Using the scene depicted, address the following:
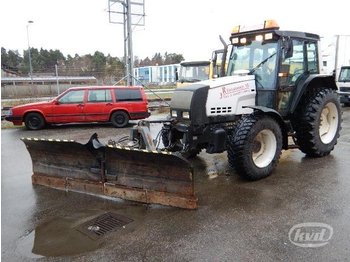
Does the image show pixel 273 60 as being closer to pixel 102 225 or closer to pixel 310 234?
pixel 310 234

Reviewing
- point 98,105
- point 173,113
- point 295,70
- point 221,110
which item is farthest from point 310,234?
point 98,105

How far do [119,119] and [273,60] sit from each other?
7741 mm

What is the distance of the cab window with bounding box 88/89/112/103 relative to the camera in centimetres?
1251

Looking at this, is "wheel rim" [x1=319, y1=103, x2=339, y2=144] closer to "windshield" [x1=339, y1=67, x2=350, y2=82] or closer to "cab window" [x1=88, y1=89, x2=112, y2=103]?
"cab window" [x1=88, y1=89, x2=112, y2=103]

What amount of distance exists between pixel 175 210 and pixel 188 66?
11.7m

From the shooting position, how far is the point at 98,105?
41.2 ft

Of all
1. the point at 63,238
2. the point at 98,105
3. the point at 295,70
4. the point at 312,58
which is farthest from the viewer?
the point at 98,105

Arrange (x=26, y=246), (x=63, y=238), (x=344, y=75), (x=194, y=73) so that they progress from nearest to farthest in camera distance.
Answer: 1. (x=26, y=246)
2. (x=63, y=238)
3. (x=194, y=73)
4. (x=344, y=75)

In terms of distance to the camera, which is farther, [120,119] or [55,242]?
[120,119]

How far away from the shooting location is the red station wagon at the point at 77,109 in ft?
40.6

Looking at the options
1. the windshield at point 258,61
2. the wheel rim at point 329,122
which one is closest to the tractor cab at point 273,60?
the windshield at point 258,61

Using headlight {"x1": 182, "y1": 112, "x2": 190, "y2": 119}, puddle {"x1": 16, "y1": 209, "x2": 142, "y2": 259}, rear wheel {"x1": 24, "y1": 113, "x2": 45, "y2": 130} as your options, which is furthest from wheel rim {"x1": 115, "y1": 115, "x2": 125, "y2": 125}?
puddle {"x1": 16, "y1": 209, "x2": 142, "y2": 259}

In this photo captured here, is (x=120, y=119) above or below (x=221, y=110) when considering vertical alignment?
below

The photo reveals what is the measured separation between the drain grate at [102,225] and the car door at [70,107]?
834 centimetres
